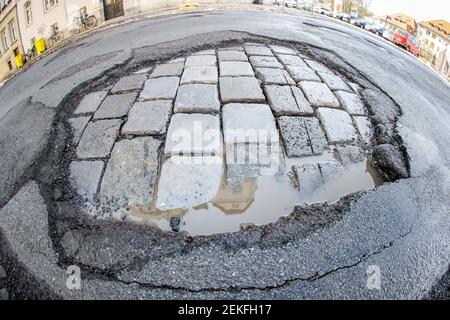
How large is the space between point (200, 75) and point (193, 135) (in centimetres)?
63

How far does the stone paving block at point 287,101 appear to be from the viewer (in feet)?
6.21

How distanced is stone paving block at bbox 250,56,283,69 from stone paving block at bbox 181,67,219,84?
0.32 m

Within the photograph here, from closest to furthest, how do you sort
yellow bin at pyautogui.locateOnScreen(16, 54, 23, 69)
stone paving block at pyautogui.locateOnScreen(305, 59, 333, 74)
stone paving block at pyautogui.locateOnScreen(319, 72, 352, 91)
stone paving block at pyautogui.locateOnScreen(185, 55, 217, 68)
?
stone paving block at pyautogui.locateOnScreen(319, 72, 352, 91) → stone paving block at pyautogui.locateOnScreen(185, 55, 217, 68) → stone paving block at pyautogui.locateOnScreen(305, 59, 333, 74) → yellow bin at pyautogui.locateOnScreen(16, 54, 23, 69)

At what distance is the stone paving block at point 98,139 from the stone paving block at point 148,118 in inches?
2.8

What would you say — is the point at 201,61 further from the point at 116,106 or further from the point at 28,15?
the point at 28,15

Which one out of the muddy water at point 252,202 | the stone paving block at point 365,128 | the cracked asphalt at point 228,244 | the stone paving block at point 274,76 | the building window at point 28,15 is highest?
the building window at point 28,15

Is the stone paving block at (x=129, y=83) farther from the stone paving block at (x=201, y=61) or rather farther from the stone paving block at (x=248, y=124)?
the stone paving block at (x=248, y=124)

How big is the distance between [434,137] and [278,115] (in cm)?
115

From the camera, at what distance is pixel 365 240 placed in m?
1.49

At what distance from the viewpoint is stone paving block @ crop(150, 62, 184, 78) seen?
7.29 ft

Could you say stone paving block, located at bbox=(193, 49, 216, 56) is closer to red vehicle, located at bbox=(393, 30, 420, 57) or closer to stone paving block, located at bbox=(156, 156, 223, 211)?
stone paving block, located at bbox=(156, 156, 223, 211)

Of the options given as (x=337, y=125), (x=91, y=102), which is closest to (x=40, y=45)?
(x=91, y=102)

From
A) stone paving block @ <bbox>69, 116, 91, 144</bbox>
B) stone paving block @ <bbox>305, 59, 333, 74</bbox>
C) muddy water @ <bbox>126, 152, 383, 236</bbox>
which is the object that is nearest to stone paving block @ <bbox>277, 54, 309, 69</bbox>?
stone paving block @ <bbox>305, 59, 333, 74</bbox>

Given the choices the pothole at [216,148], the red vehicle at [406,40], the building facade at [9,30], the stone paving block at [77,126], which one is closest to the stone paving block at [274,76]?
the pothole at [216,148]
